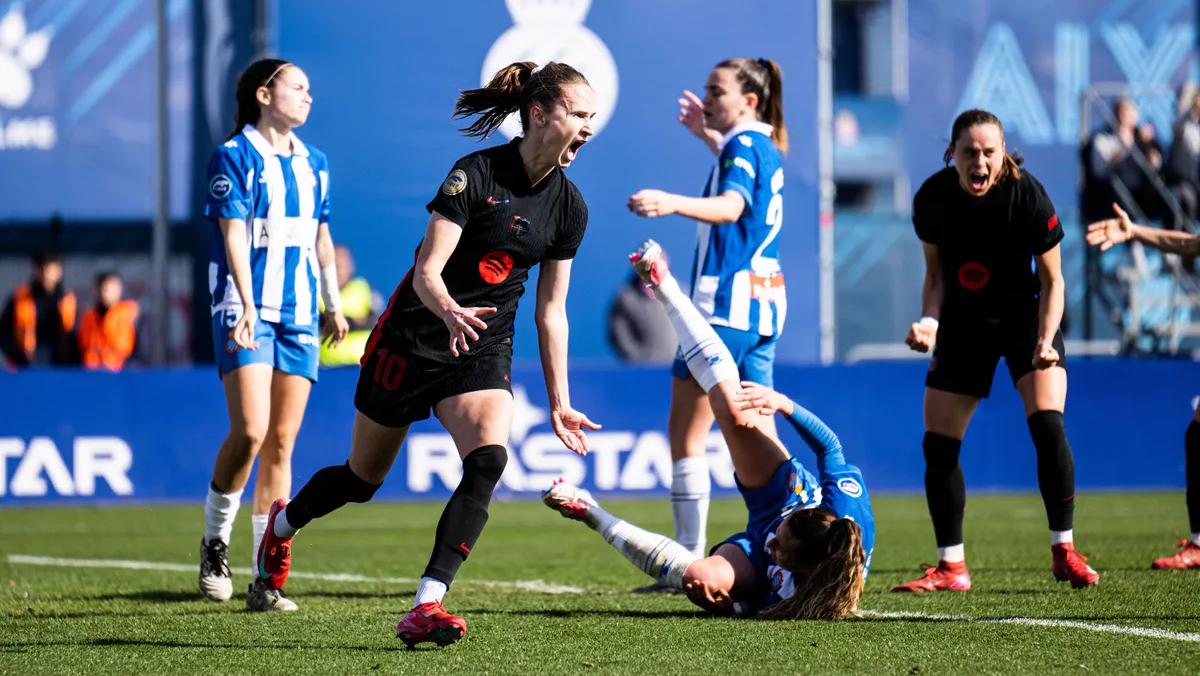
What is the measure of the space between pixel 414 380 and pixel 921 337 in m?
2.17

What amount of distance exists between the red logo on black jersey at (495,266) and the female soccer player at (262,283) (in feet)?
4.89

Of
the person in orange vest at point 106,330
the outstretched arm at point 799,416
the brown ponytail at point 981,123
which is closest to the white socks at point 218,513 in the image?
the outstretched arm at point 799,416

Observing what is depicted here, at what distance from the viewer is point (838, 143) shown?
2634 centimetres

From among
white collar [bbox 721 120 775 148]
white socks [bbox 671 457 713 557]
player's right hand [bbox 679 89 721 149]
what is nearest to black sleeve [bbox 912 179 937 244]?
white collar [bbox 721 120 775 148]

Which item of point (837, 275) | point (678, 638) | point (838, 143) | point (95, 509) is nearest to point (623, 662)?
point (678, 638)

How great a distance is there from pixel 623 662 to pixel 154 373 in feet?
27.7

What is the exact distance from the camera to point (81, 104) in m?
17.8

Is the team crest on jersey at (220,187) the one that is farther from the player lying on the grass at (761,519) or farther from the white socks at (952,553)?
the white socks at (952,553)

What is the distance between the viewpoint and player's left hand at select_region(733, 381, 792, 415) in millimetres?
5605

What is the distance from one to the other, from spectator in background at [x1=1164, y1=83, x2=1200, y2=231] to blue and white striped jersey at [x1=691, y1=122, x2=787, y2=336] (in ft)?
31.1

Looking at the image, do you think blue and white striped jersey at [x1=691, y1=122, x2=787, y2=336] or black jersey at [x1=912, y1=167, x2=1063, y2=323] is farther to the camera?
blue and white striped jersey at [x1=691, y1=122, x2=787, y2=336]

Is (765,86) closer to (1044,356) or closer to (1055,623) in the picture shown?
(1044,356)

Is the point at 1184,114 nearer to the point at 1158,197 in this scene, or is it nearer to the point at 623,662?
the point at 1158,197

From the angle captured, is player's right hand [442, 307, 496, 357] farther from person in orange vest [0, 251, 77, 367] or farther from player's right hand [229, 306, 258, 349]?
person in orange vest [0, 251, 77, 367]
